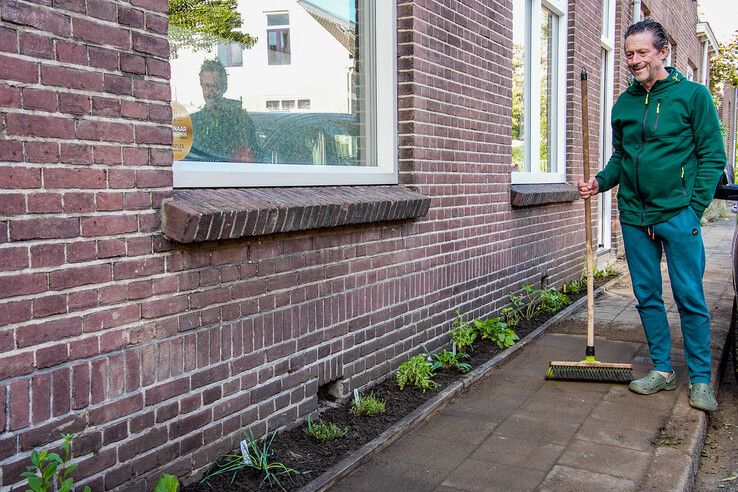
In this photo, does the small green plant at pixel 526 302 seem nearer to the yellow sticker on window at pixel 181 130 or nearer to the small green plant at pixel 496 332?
the small green plant at pixel 496 332

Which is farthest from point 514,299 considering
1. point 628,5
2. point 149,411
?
point 628,5

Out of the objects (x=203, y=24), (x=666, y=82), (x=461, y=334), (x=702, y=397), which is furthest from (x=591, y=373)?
(x=203, y=24)

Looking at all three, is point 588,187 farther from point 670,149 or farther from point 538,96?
point 538,96

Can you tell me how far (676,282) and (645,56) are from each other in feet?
4.49

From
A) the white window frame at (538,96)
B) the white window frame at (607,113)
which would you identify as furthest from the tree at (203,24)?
the white window frame at (607,113)

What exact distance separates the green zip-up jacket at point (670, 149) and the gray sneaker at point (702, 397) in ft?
3.37

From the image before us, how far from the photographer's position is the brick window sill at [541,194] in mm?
6492

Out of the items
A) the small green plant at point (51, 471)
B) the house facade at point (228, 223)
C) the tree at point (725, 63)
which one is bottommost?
the small green plant at point (51, 471)

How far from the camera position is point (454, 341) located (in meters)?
5.29

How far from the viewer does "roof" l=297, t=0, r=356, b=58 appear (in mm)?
4375

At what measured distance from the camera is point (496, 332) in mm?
5605

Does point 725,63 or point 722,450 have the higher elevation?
point 725,63

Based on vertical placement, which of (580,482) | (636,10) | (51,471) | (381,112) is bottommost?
(580,482)

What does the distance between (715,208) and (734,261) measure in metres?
16.1
